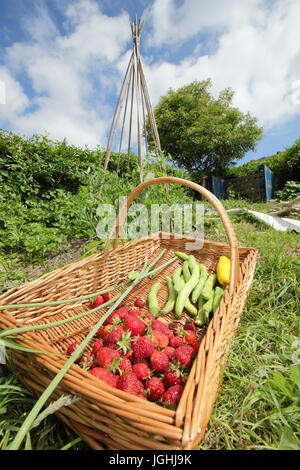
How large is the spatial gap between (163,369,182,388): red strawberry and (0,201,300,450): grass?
0.15 metres

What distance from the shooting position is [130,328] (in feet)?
3.21

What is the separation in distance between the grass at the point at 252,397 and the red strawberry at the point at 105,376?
0.16 m

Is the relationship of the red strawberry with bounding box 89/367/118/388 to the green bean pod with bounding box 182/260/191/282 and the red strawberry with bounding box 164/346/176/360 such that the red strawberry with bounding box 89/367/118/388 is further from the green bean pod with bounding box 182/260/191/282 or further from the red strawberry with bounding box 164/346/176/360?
the green bean pod with bounding box 182/260/191/282

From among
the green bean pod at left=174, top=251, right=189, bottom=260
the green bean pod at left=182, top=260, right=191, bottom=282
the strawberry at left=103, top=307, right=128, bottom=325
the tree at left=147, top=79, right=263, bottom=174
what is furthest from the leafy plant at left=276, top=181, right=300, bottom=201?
the strawberry at left=103, top=307, right=128, bottom=325

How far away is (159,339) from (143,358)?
0.10 metres

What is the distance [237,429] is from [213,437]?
0.25 ft

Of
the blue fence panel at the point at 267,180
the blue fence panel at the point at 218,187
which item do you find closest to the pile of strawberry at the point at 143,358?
the blue fence panel at the point at 267,180

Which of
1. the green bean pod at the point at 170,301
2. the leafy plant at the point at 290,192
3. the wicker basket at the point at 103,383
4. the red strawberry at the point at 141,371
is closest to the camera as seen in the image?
the wicker basket at the point at 103,383

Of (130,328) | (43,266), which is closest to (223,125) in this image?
(43,266)

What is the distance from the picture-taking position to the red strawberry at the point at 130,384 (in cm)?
72

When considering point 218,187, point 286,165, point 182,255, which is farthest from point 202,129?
point 182,255

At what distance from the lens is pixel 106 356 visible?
0.82 meters

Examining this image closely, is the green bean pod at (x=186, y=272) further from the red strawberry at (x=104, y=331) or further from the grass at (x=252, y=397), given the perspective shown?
the red strawberry at (x=104, y=331)
